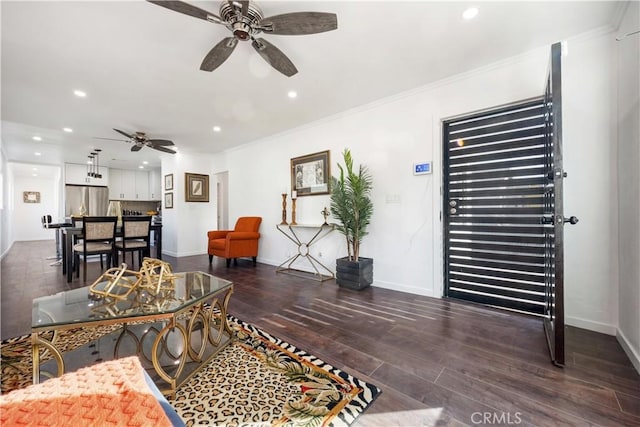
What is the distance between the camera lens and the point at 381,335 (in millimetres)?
2148

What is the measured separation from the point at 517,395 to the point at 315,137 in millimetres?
3884

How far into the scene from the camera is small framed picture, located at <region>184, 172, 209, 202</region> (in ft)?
20.9

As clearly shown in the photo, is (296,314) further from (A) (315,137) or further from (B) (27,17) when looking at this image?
(B) (27,17)

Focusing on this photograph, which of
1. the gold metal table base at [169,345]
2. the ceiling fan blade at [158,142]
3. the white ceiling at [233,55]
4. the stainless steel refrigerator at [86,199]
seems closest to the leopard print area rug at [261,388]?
the gold metal table base at [169,345]

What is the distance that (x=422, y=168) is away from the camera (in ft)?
10.3

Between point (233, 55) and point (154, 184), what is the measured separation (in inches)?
320

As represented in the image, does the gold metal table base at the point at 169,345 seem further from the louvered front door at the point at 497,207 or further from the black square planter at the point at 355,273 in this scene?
the louvered front door at the point at 497,207

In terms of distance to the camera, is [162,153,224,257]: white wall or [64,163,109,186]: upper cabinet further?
[64,163,109,186]: upper cabinet

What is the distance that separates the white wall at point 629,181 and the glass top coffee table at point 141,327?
9.12 ft

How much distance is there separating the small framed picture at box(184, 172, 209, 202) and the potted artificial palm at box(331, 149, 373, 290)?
4.33 metres

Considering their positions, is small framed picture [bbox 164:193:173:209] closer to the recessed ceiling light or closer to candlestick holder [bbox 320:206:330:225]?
candlestick holder [bbox 320:206:330:225]

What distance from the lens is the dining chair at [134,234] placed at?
4.29 meters

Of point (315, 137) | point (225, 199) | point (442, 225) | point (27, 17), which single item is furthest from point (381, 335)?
point (225, 199)

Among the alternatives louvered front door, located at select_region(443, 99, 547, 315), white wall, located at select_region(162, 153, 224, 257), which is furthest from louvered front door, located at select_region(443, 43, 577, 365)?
white wall, located at select_region(162, 153, 224, 257)
